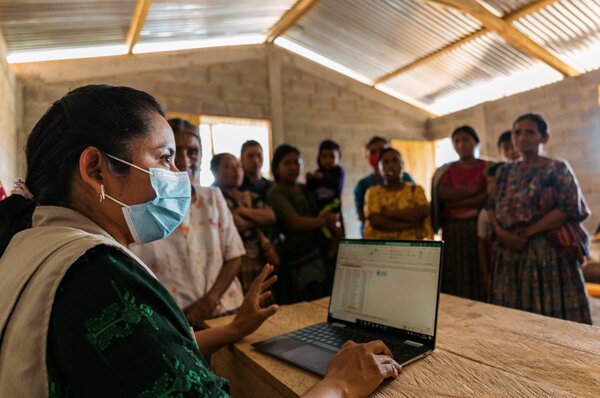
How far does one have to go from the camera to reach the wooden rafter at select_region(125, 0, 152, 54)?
4549 millimetres

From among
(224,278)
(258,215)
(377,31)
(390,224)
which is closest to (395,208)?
(390,224)

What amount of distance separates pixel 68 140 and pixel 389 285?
87cm

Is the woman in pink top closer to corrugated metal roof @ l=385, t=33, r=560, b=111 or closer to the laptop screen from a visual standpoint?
the laptop screen

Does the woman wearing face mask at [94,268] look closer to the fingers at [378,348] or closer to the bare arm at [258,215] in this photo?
the fingers at [378,348]

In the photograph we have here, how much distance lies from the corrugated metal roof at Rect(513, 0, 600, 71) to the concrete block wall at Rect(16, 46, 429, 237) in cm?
294

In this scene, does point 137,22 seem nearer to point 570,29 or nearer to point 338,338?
point 338,338

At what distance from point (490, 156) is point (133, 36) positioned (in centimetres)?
586

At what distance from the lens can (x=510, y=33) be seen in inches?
203

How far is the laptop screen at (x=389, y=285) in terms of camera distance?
1062 millimetres

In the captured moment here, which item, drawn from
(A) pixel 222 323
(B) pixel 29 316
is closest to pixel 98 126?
(B) pixel 29 316

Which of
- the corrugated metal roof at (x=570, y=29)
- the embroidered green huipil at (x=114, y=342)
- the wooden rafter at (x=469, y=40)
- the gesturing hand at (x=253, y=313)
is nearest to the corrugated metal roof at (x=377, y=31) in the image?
the wooden rafter at (x=469, y=40)

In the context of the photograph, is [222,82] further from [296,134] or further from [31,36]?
[31,36]

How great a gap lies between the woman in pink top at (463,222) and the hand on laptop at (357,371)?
211cm

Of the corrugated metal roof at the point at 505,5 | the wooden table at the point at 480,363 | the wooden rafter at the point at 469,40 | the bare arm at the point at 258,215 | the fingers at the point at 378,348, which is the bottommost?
the wooden table at the point at 480,363
